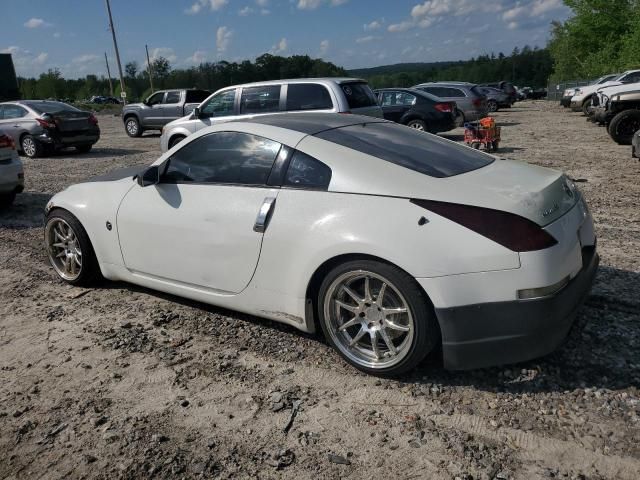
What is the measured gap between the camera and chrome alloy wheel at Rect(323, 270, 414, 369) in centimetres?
291

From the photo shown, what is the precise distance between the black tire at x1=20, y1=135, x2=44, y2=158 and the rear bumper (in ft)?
45.7

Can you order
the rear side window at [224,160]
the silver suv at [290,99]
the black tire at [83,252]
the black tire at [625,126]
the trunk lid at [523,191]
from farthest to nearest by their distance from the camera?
the black tire at [625,126]
the silver suv at [290,99]
the black tire at [83,252]
the rear side window at [224,160]
the trunk lid at [523,191]

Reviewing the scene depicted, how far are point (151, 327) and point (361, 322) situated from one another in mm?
1657

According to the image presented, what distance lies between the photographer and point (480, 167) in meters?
3.38

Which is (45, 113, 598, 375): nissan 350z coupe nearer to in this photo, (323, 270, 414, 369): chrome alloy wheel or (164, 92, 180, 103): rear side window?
(323, 270, 414, 369): chrome alloy wheel

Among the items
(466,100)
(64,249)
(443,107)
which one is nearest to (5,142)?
(64,249)

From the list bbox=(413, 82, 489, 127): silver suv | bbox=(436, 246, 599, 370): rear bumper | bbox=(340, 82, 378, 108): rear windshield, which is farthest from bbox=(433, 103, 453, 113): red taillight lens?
bbox=(436, 246, 599, 370): rear bumper

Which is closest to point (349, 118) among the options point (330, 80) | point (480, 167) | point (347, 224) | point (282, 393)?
point (480, 167)

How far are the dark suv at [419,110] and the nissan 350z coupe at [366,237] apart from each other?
10649 mm

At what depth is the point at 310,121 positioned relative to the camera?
3.70m

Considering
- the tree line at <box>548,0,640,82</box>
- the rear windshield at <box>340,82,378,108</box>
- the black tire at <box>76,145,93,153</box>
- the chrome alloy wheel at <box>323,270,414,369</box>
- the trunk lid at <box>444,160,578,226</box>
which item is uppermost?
the tree line at <box>548,0,640,82</box>

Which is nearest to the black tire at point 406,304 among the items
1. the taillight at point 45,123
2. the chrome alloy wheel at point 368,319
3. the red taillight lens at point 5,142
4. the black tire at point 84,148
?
the chrome alloy wheel at point 368,319

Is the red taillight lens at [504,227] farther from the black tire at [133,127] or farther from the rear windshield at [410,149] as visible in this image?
the black tire at [133,127]

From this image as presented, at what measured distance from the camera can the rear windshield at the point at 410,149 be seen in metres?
3.16
